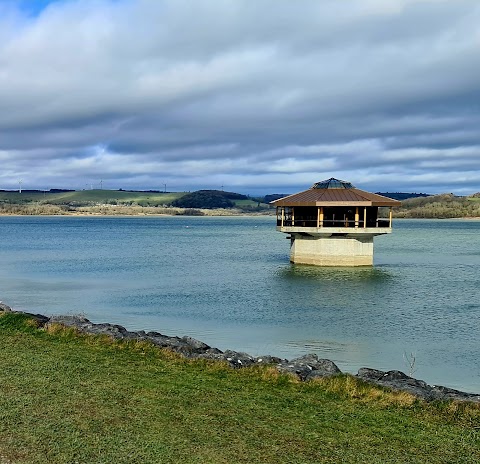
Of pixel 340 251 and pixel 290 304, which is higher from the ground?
pixel 340 251

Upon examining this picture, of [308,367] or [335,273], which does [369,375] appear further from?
[335,273]

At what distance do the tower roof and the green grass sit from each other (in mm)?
32554

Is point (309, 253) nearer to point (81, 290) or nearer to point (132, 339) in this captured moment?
point (81, 290)

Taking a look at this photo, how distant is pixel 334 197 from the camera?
4553 cm

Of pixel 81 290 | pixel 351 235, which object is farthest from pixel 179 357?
pixel 351 235

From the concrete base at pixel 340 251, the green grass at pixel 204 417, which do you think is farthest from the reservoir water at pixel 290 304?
the green grass at pixel 204 417

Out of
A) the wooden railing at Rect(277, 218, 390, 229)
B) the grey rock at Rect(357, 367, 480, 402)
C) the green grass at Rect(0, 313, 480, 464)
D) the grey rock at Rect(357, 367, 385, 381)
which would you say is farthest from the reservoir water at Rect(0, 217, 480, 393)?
the green grass at Rect(0, 313, 480, 464)

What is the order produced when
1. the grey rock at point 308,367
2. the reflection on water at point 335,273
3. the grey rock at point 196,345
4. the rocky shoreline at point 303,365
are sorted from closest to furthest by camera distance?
the rocky shoreline at point 303,365 → the grey rock at point 308,367 → the grey rock at point 196,345 → the reflection on water at point 335,273

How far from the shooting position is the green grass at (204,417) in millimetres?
7852

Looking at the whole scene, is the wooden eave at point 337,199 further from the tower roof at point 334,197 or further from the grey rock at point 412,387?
the grey rock at point 412,387

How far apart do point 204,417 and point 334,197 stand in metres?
37.4

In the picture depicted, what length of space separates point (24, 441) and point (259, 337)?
1378 centimetres

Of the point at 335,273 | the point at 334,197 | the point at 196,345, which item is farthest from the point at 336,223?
Result: the point at 196,345

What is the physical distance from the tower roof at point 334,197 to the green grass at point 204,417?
32.6m
